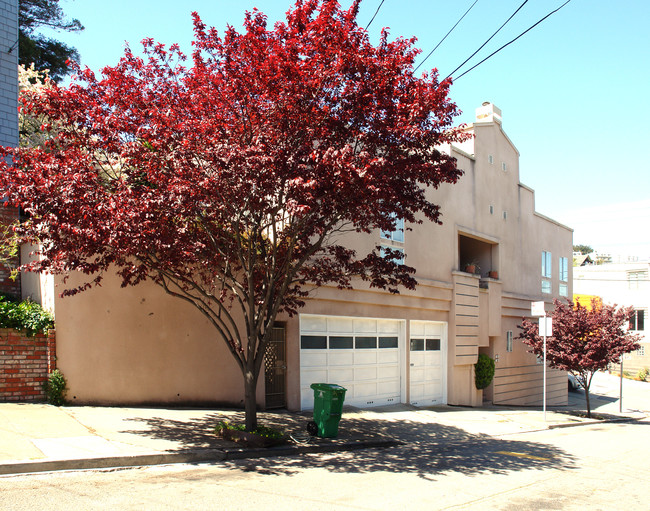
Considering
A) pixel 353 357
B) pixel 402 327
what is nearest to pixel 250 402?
pixel 353 357

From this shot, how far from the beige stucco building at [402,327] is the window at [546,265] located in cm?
9

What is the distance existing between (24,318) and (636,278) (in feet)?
158

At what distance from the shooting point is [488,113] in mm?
24234

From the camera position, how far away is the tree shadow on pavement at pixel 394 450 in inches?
365

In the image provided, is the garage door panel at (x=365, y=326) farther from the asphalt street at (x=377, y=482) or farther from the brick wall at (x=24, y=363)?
the brick wall at (x=24, y=363)

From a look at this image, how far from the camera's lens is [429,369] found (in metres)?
19.2

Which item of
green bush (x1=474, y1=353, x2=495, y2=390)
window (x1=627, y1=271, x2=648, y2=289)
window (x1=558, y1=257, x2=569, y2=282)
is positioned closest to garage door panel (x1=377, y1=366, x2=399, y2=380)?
green bush (x1=474, y1=353, x2=495, y2=390)

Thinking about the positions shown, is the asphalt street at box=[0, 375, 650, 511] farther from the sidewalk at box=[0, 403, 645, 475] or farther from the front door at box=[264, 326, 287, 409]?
the front door at box=[264, 326, 287, 409]

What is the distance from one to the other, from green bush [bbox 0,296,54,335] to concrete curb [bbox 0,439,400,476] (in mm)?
4352

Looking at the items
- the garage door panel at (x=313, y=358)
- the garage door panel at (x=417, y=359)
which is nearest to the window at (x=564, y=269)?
the garage door panel at (x=417, y=359)

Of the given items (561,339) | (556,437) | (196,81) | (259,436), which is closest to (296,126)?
(196,81)

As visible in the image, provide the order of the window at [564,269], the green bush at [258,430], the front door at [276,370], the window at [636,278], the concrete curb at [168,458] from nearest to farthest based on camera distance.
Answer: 1. the concrete curb at [168,458]
2. the green bush at [258,430]
3. the front door at [276,370]
4. the window at [564,269]
5. the window at [636,278]

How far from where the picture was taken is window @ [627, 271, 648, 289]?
4637cm

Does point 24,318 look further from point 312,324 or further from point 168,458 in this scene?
point 312,324
